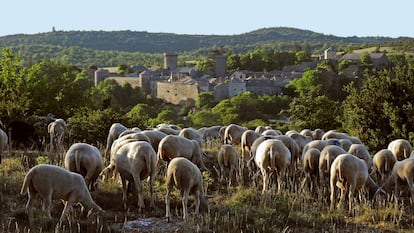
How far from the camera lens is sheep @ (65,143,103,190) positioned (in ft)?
39.9

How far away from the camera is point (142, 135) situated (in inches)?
568

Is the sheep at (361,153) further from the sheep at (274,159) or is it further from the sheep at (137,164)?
the sheep at (137,164)

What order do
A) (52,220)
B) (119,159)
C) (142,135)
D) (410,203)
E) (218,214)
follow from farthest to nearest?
(142,135) → (410,203) → (119,159) → (218,214) → (52,220)

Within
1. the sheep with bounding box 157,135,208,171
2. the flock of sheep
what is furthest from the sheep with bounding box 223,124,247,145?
the sheep with bounding box 157,135,208,171

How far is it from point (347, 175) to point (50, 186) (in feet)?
19.1

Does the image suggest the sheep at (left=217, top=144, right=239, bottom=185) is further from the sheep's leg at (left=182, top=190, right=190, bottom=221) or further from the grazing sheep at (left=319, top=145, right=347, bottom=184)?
the sheep's leg at (left=182, top=190, right=190, bottom=221)

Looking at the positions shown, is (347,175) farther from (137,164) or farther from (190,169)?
(137,164)

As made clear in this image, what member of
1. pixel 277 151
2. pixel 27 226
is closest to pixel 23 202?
pixel 27 226

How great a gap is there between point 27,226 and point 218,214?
10.8 ft

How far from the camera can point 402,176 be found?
1341cm

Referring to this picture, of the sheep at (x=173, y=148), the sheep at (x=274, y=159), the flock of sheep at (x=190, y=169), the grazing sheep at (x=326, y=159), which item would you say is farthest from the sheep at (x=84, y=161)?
the grazing sheep at (x=326, y=159)

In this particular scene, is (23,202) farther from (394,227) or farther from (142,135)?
(394,227)

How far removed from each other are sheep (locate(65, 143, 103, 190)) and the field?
18.1 inches

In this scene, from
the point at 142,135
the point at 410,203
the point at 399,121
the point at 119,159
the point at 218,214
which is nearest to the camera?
the point at 218,214
